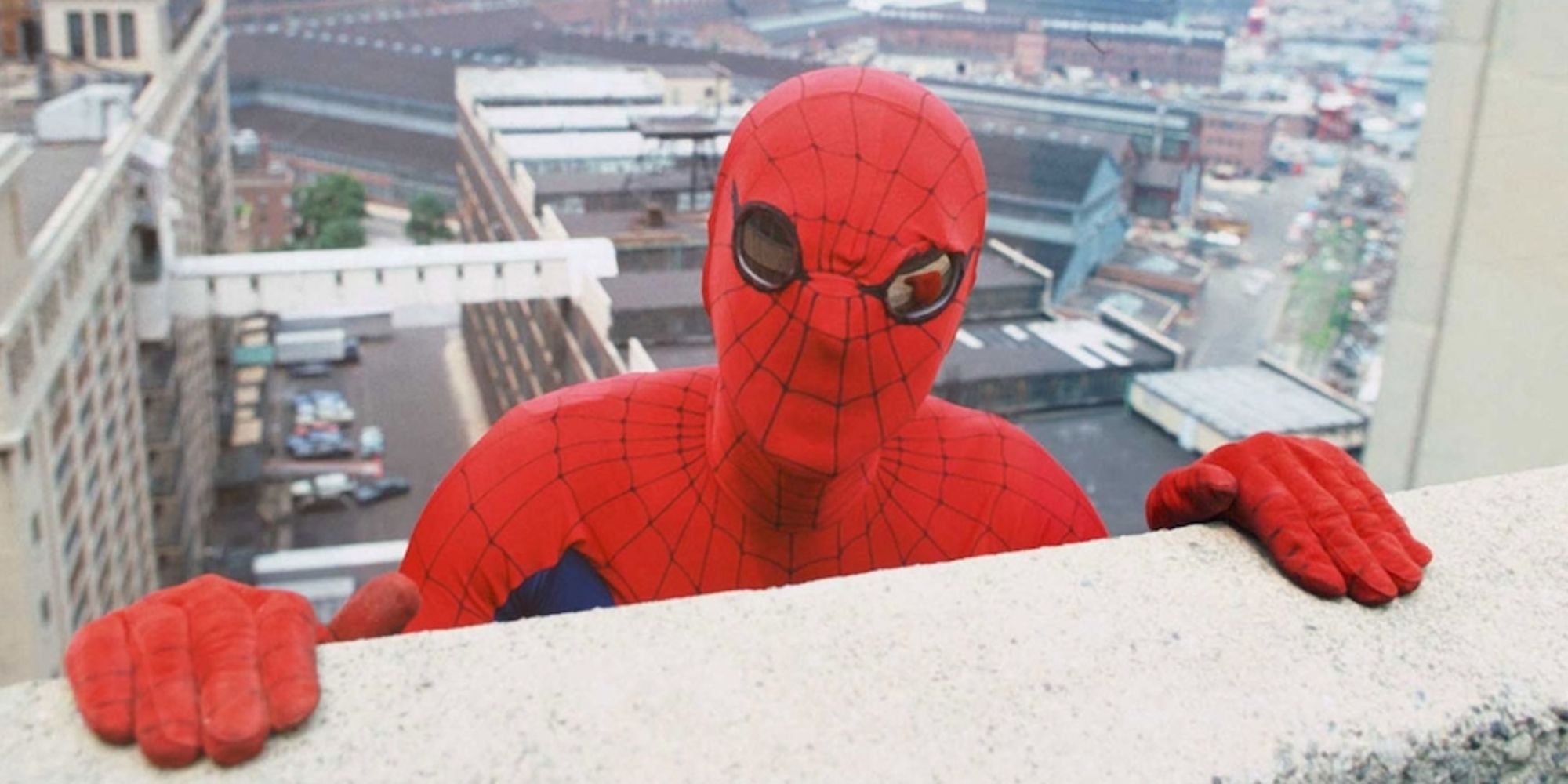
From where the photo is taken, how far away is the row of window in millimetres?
11703

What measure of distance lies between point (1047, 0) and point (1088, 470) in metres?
2.56

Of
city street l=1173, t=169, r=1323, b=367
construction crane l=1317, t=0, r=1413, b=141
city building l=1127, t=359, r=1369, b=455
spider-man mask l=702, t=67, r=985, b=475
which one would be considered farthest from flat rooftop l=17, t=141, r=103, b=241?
construction crane l=1317, t=0, r=1413, b=141

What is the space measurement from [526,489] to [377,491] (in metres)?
10.4

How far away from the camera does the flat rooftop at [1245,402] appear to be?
7.22 meters

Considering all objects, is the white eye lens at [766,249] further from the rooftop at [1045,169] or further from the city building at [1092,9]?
the rooftop at [1045,169]

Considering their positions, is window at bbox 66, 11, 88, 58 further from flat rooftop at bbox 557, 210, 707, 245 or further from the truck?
flat rooftop at bbox 557, 210, 707, 245

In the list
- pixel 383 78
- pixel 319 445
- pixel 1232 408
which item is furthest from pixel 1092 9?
pixel 383 78

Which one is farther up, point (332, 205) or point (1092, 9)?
point (1092, 9)

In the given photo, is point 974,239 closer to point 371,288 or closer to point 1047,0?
point 1047,0

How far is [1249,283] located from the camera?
11914 millimetres

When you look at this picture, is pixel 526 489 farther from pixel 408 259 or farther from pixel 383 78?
pixel 383 78

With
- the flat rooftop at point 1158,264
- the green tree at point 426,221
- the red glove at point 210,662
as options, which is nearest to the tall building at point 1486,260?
the red glove at point 210,662

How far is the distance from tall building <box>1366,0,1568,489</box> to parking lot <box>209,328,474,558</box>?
7319 mm

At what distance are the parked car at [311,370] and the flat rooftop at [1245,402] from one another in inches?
383
